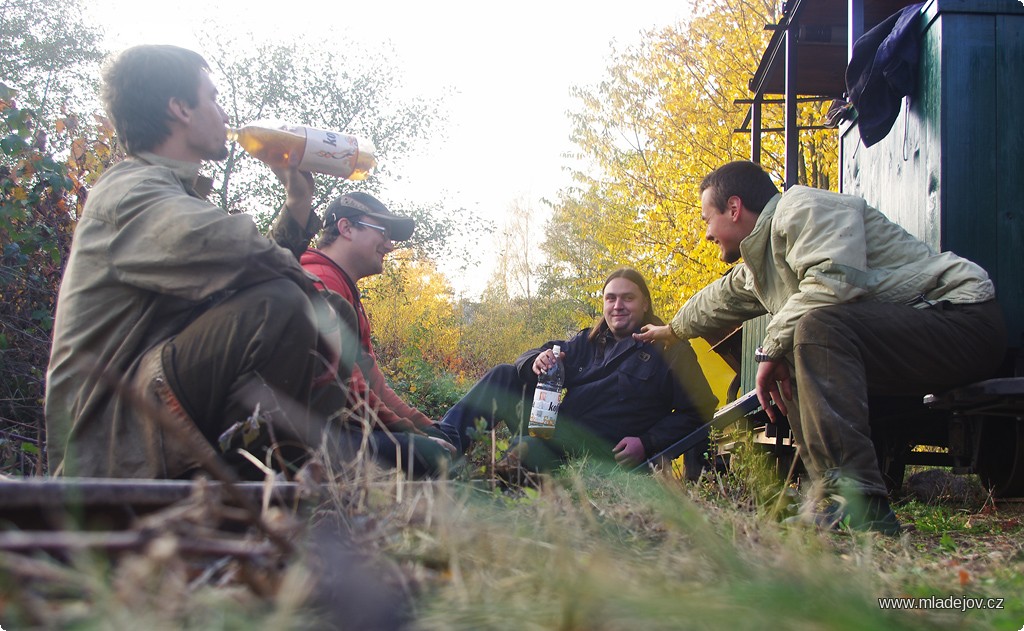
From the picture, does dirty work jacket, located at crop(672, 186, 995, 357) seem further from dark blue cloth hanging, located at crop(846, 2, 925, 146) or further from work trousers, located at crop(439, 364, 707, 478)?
work trousers, located at crop(439, 364, 707, 478)

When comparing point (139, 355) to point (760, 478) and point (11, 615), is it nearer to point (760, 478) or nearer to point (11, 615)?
point (11, 615)

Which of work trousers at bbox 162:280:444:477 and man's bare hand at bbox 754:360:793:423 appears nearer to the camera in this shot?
work trousers at bbox 162:280:444:477

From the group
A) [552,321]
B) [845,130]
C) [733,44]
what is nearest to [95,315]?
[845,130]

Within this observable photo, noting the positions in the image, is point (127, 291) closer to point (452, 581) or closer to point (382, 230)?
point (452, 581)

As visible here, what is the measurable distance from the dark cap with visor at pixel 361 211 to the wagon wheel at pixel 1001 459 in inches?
124

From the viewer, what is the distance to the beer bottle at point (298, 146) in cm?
360

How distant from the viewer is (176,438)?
7.69 feet

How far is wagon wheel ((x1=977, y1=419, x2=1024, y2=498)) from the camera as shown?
165 inches

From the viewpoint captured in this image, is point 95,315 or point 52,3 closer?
point 95,315

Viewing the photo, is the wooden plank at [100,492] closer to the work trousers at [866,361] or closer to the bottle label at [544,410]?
the work trousers at [866,361]

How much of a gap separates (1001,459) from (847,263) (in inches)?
70.9

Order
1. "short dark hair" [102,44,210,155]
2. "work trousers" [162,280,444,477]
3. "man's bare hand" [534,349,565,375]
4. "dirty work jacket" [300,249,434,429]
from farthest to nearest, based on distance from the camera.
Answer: "man's bare hand" [534,349,565,375]
"dirty work jacket" [300,249,434,429]
"short dark hair" [102,44,210,155]
"work trousers" [162,280,444,477]

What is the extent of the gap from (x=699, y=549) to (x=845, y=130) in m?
4.71

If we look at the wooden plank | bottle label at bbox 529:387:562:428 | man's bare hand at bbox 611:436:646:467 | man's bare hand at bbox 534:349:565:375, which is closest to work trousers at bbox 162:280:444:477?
the wooden plank
